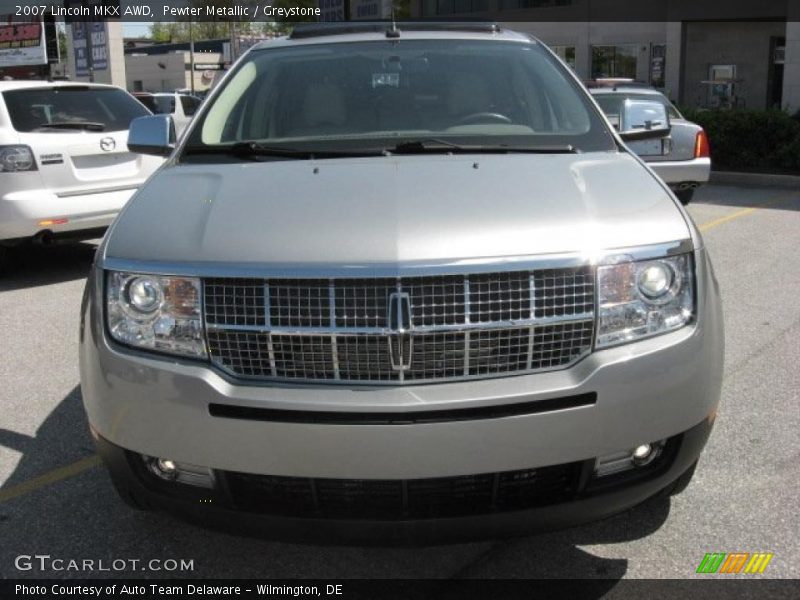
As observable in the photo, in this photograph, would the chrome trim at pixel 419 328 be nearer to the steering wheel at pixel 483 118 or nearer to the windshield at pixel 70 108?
the steering wheel at pixel 483 118

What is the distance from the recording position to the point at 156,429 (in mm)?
2537

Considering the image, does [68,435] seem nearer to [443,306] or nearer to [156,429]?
[156,429]

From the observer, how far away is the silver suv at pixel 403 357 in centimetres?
242

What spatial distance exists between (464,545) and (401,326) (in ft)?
3.57

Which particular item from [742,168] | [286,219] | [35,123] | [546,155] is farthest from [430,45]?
[742,168]

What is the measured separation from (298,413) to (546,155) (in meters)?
1.46

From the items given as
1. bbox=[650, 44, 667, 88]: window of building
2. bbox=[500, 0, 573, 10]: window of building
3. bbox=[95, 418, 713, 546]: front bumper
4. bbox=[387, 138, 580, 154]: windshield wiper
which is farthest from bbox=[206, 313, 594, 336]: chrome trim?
bbox=[500, 0, 573, 10]: window of building

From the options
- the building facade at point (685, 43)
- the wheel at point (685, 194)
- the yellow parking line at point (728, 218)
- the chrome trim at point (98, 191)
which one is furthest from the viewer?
the building facade at point (685, 43)

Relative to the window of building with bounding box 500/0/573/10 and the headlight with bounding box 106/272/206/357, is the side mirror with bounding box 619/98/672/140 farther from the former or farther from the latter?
→ the window of building with bounding box 500/0/573/10

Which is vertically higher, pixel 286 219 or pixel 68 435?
pixel 286 219

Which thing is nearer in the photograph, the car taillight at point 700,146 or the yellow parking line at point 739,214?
the yellow parking line at point 739,214

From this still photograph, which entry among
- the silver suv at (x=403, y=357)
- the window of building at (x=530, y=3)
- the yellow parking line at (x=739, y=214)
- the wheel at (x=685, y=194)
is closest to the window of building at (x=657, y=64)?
the window of building at (x=530, y=3)

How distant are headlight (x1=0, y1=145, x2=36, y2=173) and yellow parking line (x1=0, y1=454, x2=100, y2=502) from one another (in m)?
4.18

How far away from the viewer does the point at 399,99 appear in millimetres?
3869
